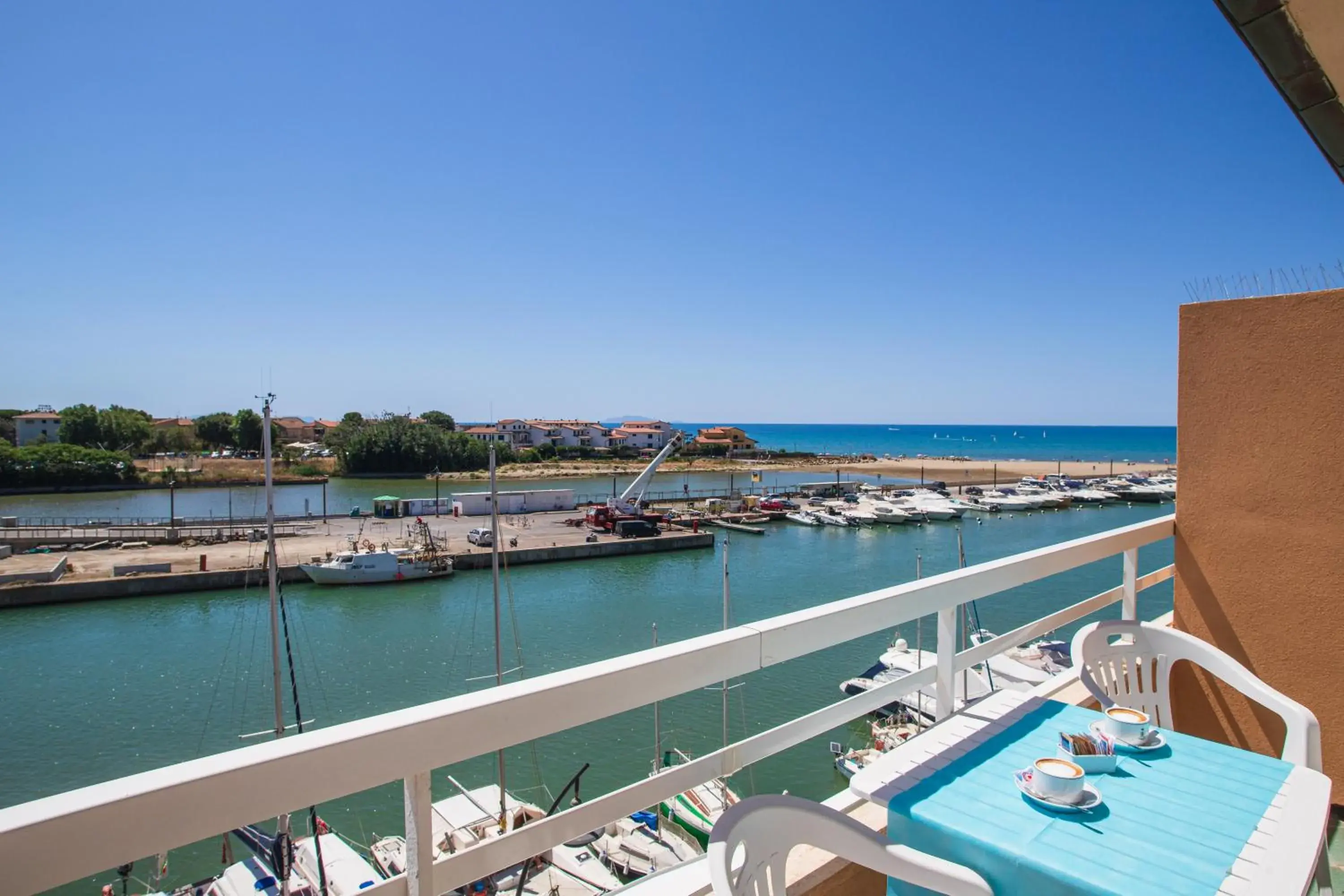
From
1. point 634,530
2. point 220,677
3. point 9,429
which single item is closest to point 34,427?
point 9,429

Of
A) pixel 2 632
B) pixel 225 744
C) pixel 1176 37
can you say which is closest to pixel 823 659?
pixel 225 744

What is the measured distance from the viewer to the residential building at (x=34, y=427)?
63625mm

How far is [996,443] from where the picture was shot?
114812mm

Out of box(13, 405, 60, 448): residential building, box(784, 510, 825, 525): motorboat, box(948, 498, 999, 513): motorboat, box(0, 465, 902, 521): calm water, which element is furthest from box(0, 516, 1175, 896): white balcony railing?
box(13, 405, 60, 448): residential building

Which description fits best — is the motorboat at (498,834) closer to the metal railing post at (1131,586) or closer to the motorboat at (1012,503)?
the metal railing post at (1131,586)

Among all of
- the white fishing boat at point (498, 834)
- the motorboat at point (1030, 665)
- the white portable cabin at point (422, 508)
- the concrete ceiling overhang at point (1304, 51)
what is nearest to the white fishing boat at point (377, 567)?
the white portable cabin at point (422, 508)

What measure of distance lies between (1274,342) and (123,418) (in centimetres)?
7159

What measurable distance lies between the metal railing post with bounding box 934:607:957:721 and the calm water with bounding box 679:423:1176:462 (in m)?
80.3

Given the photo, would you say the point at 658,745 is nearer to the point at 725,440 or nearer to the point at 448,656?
the point at 448,656

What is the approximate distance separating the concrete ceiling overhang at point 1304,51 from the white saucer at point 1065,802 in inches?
43.2

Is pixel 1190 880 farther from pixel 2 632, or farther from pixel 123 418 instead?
pixel 123 418

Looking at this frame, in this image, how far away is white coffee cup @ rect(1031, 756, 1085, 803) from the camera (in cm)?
119

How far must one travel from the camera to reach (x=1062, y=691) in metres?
2.13

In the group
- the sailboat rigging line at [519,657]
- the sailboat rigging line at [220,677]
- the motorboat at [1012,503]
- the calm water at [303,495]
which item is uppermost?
the calm water at [303,495]
